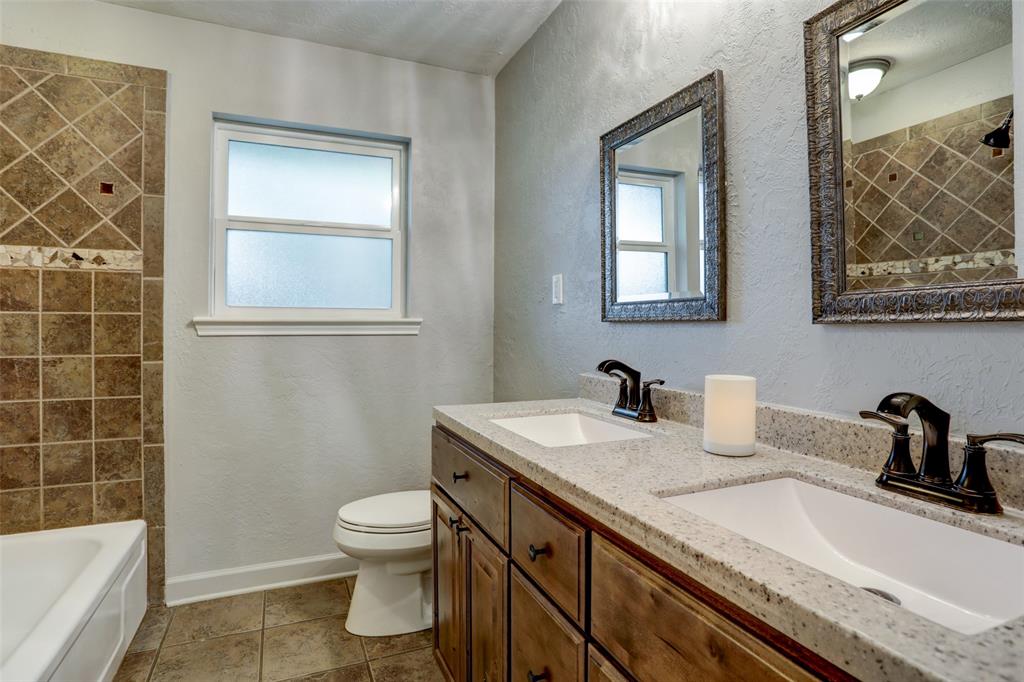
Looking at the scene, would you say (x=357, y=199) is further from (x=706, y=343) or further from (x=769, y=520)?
(x=769, y=520)

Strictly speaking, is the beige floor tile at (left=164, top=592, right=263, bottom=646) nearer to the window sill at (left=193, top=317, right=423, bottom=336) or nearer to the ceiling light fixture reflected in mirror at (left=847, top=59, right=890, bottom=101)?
the window sill at (left=193, top=317, right=423, bottom=336)

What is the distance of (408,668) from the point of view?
185 centimetres

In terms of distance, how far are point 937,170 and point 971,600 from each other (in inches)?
27.1

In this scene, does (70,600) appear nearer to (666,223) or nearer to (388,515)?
(388,515)

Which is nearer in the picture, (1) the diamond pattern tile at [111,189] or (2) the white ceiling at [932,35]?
(2) the white ceiling at [932,35]

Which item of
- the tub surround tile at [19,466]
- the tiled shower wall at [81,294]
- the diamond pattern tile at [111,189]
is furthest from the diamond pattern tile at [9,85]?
the tub surround tile at [19,466]

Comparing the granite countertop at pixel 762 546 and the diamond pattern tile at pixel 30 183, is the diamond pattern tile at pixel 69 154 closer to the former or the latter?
the diamond pattern tile at pixel 30 183

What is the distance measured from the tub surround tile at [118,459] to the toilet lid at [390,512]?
2.99 ft

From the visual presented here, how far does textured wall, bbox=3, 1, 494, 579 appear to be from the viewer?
89.3 inches

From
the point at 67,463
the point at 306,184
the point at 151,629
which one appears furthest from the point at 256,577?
the point at 306,184

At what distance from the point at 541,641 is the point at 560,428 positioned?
0.75 metres

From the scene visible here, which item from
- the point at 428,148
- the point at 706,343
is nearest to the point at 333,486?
the point at 428,148

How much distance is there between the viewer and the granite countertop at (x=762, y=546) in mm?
441

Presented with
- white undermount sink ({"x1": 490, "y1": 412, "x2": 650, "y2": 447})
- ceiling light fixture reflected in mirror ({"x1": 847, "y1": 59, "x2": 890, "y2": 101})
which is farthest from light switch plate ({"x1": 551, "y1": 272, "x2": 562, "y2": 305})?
ceiling light fixture reflected in mirror ({"x1": 847, "y1": 59, "x2": 890, "y2": 101})
